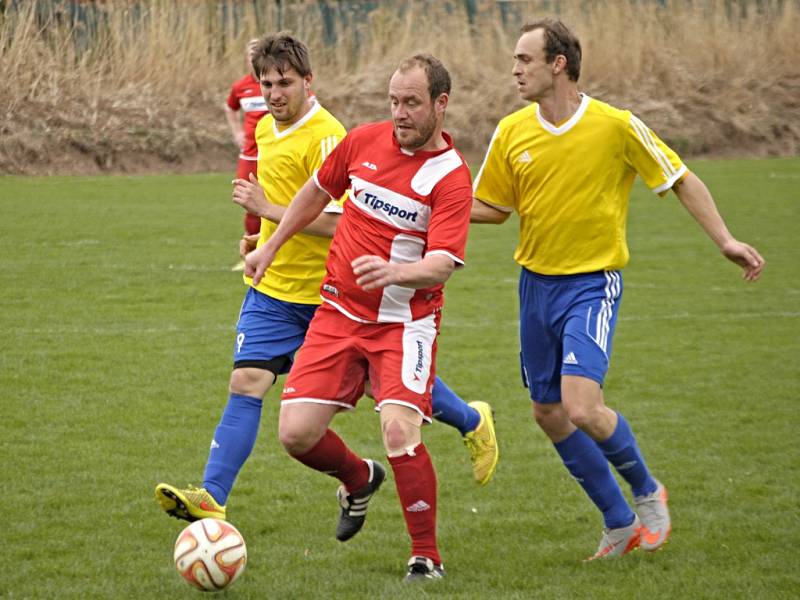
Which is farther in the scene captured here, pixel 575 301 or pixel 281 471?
pixel 281 471

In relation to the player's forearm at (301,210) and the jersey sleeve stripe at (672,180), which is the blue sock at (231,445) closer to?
the player's forearm at (301,210)

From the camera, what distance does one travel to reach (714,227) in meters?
5.01

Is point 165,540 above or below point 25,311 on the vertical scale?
above

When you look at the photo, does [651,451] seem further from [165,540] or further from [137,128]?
[137,128]

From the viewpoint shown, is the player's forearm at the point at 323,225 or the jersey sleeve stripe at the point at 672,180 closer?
the jersey sleeve stripe at the point at 672,180

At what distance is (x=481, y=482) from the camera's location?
585 cm

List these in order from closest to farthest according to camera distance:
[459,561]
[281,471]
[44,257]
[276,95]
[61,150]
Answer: [459,561]
[276,95]
[281,471]
[44,257]
[61,150]

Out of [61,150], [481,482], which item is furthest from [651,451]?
[61,150]

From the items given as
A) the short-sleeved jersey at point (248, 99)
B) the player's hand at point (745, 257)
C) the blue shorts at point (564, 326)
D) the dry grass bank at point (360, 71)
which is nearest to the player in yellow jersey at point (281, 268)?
the blue shorts at point (564, 326)

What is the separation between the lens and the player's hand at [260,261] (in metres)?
5.07

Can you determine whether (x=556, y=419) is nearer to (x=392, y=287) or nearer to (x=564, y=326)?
(x=564, y=326)

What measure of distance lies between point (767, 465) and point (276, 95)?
3.19 m

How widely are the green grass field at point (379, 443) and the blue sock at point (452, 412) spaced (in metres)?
0.37

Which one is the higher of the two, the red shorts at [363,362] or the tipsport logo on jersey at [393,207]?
the tipsport logo on jersey at [393,207]
